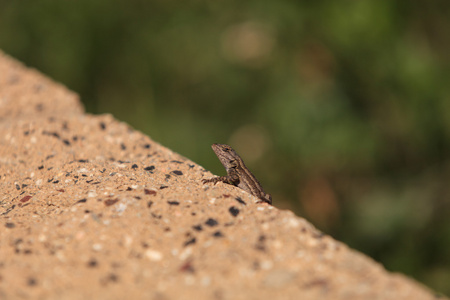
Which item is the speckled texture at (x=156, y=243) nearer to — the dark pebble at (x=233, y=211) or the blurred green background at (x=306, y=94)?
the dark pebble at (x=233, y=211)

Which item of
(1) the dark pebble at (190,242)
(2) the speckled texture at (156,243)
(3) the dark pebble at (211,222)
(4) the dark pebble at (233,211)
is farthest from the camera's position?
(4) the dark pebble at (233,211)

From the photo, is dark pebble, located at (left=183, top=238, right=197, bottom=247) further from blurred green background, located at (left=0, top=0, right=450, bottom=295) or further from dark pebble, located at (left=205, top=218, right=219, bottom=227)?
blurred green background, located at (left=0, top=0, right=450, bottom=295)

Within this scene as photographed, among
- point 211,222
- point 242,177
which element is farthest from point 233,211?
point 242,177

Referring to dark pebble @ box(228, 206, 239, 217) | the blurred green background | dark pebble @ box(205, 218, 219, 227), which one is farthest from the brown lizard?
the blurred green background

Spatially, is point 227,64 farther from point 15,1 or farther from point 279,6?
point 15,1

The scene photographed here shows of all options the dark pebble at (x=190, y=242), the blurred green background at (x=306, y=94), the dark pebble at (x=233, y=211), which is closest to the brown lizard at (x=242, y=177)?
the dark pebble at (x=233, y=211)

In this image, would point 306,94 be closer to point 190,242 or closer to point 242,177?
point 242,177

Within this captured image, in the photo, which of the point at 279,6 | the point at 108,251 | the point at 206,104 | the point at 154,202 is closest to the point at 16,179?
the point at 154,202
